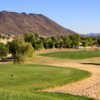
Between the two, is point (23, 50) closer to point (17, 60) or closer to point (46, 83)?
point (17, 60)

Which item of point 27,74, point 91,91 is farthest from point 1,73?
point 91,91

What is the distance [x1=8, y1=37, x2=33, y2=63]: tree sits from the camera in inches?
1804

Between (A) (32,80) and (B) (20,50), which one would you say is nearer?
(A) (32,80)

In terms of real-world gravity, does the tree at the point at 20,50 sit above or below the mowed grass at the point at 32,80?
above

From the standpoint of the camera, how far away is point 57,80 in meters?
19.9

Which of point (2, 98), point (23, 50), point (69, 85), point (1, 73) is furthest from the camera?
point (23, 50)

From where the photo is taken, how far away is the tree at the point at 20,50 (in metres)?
45.8

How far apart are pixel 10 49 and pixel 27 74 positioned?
33655 millimetres

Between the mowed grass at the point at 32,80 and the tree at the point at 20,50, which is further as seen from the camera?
the tree at the point at 20,50

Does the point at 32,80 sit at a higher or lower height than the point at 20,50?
lower

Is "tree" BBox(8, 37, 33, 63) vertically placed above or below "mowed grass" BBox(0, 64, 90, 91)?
above

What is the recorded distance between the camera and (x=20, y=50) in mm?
50000

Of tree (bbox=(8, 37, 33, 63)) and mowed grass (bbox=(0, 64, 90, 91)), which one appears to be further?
tree (bbox=(8, 37, 33, 63))

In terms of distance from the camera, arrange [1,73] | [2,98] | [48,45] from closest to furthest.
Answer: [2,98]
[1,73]
[48,45]
